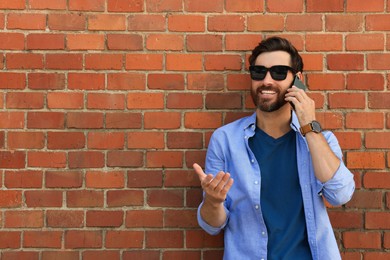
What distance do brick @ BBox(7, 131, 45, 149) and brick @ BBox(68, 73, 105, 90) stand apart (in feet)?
1.12

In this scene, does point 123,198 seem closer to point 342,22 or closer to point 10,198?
point 10,198

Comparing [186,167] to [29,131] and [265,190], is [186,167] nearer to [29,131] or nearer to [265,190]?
[265,190]

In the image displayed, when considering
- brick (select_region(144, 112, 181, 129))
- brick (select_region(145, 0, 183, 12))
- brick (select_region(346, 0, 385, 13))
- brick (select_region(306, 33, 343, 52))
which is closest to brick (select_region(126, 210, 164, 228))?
brick (select_region(144, 112, 181, 129))

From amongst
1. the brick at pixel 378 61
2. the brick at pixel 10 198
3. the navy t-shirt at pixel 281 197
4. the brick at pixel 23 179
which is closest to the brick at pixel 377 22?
the brick at pixel 378 61

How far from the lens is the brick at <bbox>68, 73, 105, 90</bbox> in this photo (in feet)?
10.4

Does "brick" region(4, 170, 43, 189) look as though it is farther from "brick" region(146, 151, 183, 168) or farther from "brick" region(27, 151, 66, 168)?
"brick" region(146, 151, 183, 168)

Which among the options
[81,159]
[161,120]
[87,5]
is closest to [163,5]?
[87,5]

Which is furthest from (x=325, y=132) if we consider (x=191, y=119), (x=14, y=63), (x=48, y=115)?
(x=14, y=63)

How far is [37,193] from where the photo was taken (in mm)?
3137

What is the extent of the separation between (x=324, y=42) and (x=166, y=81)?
0.95 metres

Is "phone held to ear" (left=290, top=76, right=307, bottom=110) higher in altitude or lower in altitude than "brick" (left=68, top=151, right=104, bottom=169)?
higher

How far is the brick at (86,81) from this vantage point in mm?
3156

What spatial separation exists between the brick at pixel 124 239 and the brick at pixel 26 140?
0.66 m

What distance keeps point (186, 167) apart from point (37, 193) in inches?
34.3
